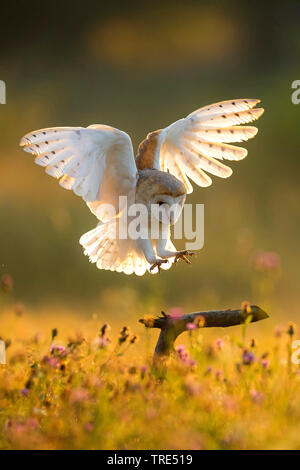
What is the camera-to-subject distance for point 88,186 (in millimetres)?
3395

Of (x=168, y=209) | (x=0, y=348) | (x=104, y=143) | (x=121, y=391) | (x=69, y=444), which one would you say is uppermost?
(x=104, y=143)

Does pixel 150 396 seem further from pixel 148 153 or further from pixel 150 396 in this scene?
pixel 148 153

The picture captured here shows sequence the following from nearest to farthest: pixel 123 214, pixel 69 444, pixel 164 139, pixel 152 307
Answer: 1. pixel 69 444
2. pixel 152 307
3. pixel 123 214
4. pixel 164 139

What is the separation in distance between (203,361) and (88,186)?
4.52 ft

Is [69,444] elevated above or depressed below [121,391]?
below

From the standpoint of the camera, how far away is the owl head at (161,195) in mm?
3344

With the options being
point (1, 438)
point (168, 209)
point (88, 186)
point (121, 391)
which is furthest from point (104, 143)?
point (1, 438)

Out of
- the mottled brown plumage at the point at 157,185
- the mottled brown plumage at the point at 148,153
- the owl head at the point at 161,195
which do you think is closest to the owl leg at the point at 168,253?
the owl head at the point at 161,195

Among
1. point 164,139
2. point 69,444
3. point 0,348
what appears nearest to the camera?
point 69,444

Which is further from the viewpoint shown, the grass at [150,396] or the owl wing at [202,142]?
the owl wing at [202,142]

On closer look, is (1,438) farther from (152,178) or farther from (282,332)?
(152,178)

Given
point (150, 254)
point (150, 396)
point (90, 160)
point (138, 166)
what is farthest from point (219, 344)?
point (138, 166)

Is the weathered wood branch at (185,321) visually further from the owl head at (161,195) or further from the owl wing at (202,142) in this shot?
the owl wing at (202,142)

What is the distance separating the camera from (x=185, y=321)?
116 inches
